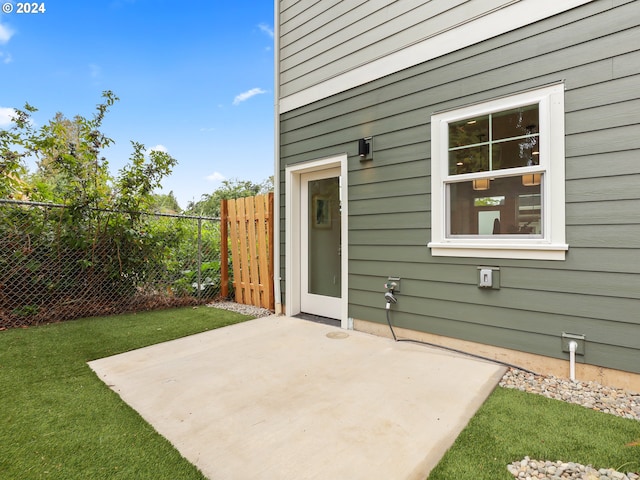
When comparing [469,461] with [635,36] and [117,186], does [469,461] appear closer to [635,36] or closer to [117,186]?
[635,36]

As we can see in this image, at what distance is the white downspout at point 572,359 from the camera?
2.36m

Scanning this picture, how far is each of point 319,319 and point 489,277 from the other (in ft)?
7.05

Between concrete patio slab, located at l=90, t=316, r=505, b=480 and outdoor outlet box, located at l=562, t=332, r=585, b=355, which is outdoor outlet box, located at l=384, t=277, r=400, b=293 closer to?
concrete patio slab, located at l=90, t=316, r=505, b=480

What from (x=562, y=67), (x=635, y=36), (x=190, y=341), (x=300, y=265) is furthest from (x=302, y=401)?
(x=635, y=36)

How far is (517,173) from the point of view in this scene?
260cm

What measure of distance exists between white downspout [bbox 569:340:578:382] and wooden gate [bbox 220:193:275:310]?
3.40 metres

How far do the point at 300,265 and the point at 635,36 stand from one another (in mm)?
3706

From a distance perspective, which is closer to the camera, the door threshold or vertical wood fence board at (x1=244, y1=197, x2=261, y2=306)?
the door threshold

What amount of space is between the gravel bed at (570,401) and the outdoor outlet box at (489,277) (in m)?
0.68

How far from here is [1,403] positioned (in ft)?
6.62

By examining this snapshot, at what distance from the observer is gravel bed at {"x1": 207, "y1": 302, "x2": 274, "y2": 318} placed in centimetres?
454

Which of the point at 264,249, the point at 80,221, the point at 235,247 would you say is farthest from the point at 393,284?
the point at 80,221

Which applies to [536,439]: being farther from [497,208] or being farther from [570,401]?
[497,208]

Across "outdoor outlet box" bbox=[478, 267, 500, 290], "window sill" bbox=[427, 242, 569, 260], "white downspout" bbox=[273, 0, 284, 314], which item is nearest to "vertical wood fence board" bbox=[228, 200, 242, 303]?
"white downspout" bbox=[273, 0, 284, 314]
